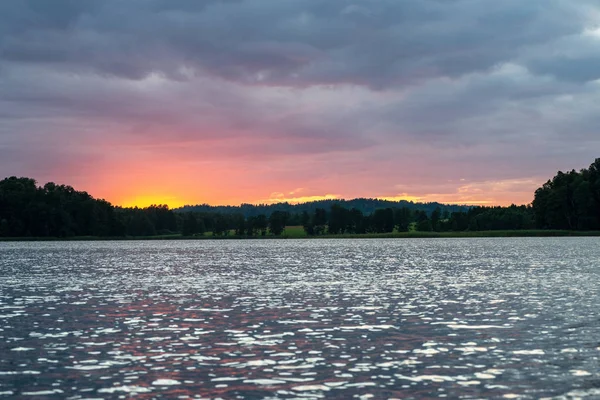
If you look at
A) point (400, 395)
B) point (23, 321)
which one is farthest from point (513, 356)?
point (23, 321)

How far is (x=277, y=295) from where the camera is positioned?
5594 centimetres

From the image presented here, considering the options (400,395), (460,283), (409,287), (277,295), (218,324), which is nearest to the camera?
(400,395)

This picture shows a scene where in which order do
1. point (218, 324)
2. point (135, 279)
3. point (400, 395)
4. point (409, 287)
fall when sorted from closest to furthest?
point (400, 395) → point (218, 324) → point (409, 287) → point (135, 279)

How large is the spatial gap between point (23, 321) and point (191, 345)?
14.2 metres

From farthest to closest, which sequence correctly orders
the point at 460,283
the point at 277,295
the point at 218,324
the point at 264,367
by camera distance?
the point at 460,283, the point at 277,295, the point at 218,324, the point at 264,367

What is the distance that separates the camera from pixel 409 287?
6269cm

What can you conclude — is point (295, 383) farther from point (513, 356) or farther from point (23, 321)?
point (23, 321)

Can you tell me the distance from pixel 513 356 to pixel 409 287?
34774 millimetres

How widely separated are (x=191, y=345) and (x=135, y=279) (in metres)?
49.8

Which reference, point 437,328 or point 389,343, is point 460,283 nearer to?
point 437,328

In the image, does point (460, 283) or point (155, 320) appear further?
point (460, 283)

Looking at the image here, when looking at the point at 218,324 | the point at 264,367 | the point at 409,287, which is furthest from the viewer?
the point at 409,287

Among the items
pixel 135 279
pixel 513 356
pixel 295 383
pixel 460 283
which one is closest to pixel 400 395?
pixel 295 383

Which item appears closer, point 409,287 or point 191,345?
point 191,345
